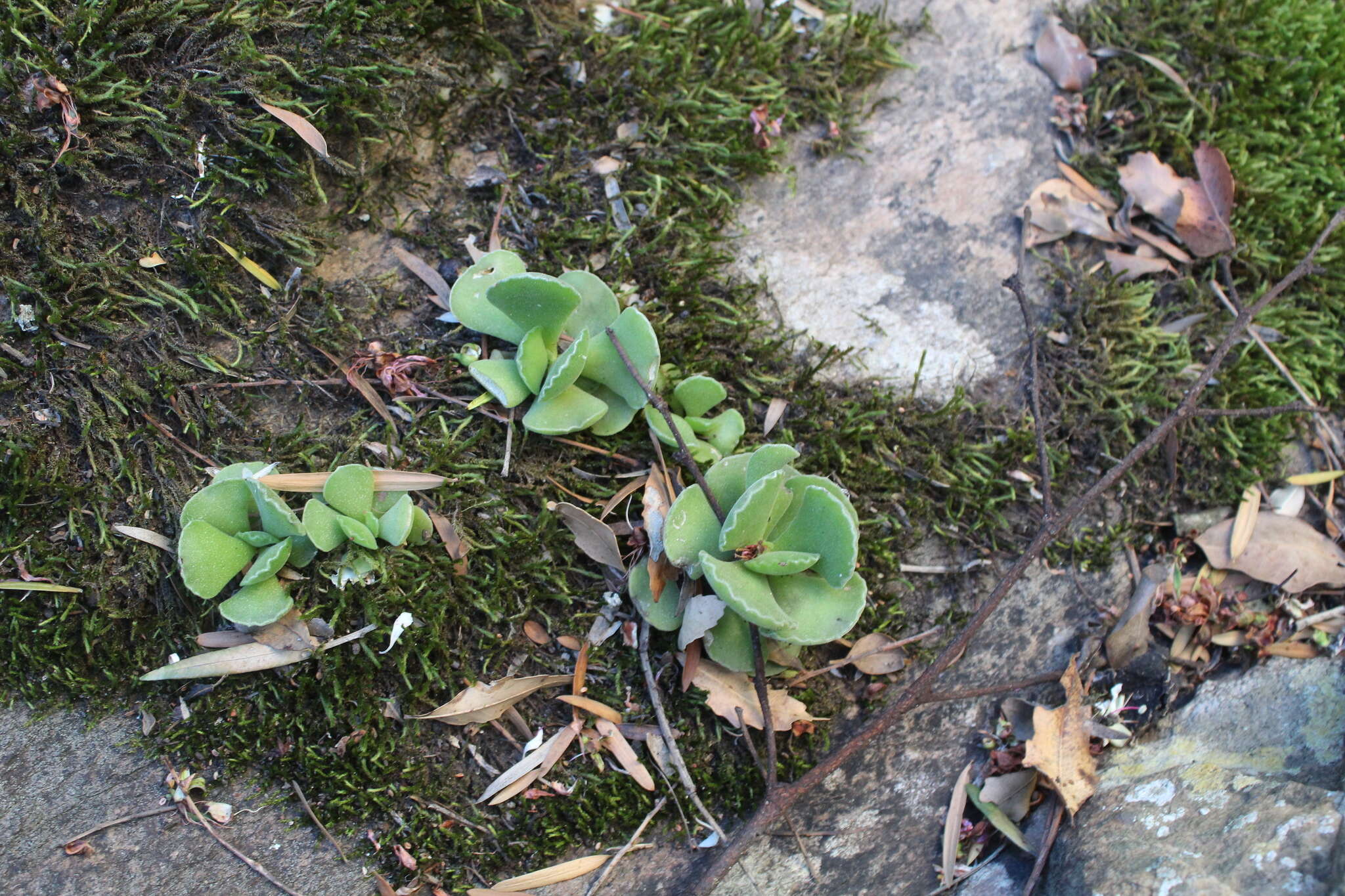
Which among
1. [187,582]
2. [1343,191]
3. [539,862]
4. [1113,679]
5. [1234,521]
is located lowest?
[539,862]

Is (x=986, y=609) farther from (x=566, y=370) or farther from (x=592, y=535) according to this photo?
(x=566, y=370)

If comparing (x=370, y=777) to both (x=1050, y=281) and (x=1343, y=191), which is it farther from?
(x=1343, y=191)

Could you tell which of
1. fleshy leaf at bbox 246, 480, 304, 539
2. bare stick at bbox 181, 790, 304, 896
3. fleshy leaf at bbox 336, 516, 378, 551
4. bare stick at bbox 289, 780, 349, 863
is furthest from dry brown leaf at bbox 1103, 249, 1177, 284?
bare stick at bbox 181, 790, 304, 896

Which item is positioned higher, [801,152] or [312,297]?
[801,152]

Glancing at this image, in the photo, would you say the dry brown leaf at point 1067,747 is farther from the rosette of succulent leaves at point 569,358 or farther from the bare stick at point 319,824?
the bare stick at point 319,824

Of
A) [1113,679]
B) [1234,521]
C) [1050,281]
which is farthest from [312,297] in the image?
[1234,521]

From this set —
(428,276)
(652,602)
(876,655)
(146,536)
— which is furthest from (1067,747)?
(146,536)
